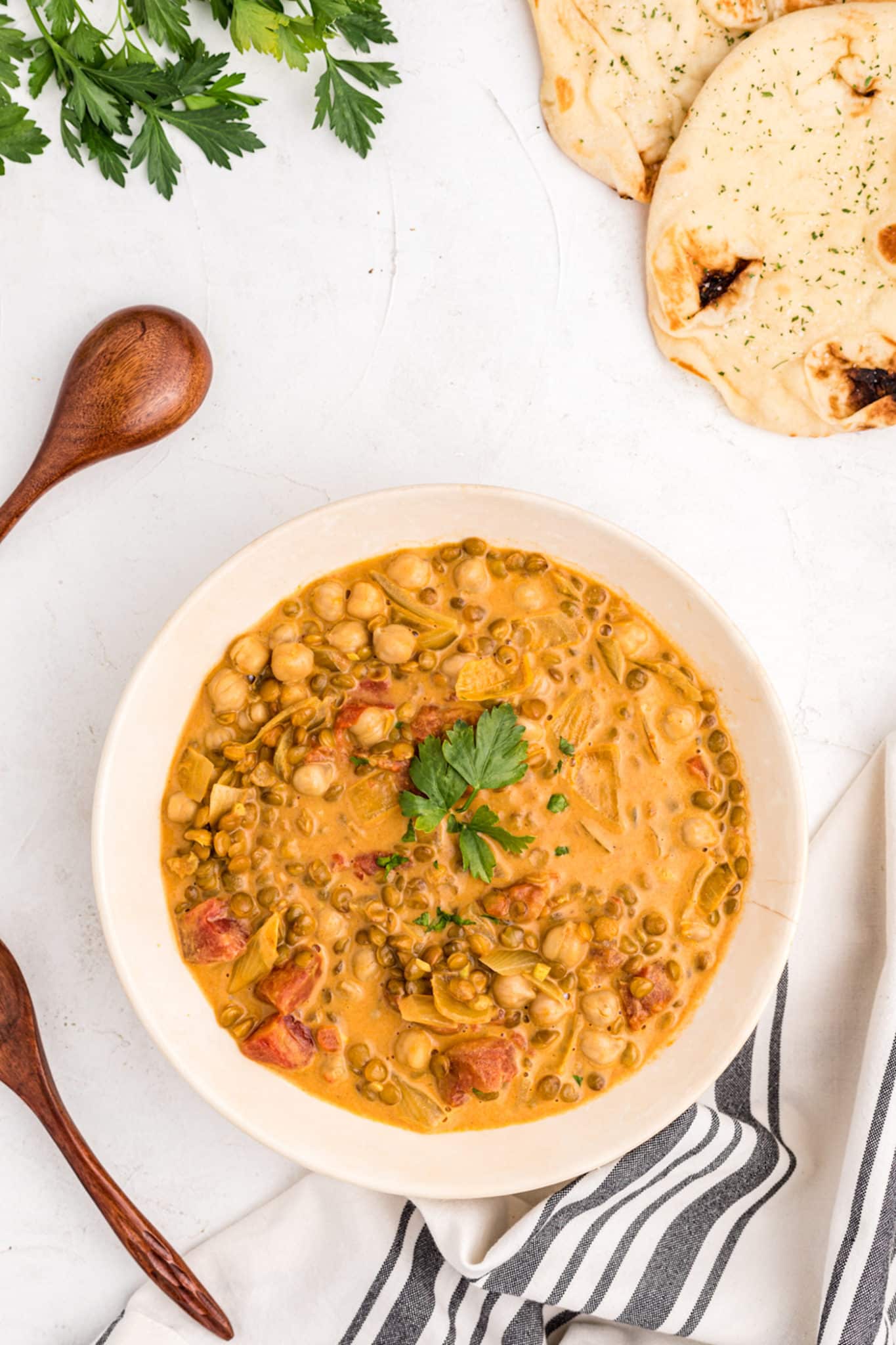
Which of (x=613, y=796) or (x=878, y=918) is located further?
(x=878, y=918)

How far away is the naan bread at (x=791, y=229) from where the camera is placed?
341 cm

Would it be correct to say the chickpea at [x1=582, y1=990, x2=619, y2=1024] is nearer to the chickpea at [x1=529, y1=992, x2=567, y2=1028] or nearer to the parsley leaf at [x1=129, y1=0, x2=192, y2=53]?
the chickpea at [x1=529, y1=992, x2=567, y2=1028]

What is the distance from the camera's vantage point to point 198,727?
3.40 meters

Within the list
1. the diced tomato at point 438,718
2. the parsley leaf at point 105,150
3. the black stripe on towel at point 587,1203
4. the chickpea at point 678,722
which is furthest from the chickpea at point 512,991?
the parsley leaf at point 105,150

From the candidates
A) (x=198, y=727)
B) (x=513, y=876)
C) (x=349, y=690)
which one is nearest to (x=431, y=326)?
(x=349, y=690)

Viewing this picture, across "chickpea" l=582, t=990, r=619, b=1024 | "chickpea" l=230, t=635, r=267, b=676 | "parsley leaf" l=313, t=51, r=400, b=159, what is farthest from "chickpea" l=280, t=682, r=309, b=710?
"parsley leaf" l=313, t=51, r=400, b=159

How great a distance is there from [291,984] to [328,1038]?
8.4 inches

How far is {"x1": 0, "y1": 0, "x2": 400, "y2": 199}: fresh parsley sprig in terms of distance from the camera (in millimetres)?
3324

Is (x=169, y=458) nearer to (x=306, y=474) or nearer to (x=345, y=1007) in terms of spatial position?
(x=306, y=474)

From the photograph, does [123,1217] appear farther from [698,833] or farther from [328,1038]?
[698,833]

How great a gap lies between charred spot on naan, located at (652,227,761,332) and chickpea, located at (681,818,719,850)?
5.13ft

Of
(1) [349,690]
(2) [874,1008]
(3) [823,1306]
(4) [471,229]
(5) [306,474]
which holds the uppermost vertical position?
(4) [471,229]

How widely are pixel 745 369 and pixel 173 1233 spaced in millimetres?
3425

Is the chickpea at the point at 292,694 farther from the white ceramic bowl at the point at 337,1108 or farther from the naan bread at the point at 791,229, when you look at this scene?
the naan bread at the point at 791,229
